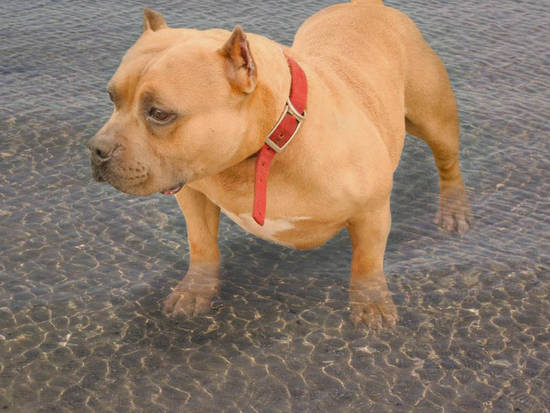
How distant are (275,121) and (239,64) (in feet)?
0.97

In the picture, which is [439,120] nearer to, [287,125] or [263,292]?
[263,292]

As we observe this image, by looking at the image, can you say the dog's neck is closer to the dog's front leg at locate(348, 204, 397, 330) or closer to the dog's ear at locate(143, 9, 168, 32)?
the dog's ear at locate(143, 9, 168, 32)

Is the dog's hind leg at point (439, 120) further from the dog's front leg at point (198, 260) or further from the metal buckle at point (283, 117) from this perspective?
the metal buckle at point (283, 117)

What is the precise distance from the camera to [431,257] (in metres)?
4.47

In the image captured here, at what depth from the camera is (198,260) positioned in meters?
4.10

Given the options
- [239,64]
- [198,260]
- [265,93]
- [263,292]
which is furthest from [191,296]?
[239,64]

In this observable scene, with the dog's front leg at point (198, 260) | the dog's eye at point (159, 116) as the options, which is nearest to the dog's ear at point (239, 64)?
the dog's eye at point (159, 116)

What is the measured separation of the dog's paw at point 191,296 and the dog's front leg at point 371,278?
67cm

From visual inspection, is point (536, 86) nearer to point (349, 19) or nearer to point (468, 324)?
point (349, 19)

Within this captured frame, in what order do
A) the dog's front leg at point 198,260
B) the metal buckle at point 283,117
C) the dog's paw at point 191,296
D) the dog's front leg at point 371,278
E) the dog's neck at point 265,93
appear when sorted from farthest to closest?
1. the dog's paw at point 191,296
2. the dog's front leg at point 198,260
3. the dog's front leg at point 371,278
4. the metal buckle at point 283,117
5. the dog's neck at point 265,93

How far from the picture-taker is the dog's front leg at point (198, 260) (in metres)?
3.87

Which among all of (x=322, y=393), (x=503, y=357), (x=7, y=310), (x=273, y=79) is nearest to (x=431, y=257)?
(x=503, y=357)

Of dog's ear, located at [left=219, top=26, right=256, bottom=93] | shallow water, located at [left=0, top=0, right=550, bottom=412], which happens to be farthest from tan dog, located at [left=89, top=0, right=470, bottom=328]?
shallow water, located at [left=0, top=0, right=550, bottom=412]

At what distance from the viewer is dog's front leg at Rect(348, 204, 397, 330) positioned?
3752 mm
